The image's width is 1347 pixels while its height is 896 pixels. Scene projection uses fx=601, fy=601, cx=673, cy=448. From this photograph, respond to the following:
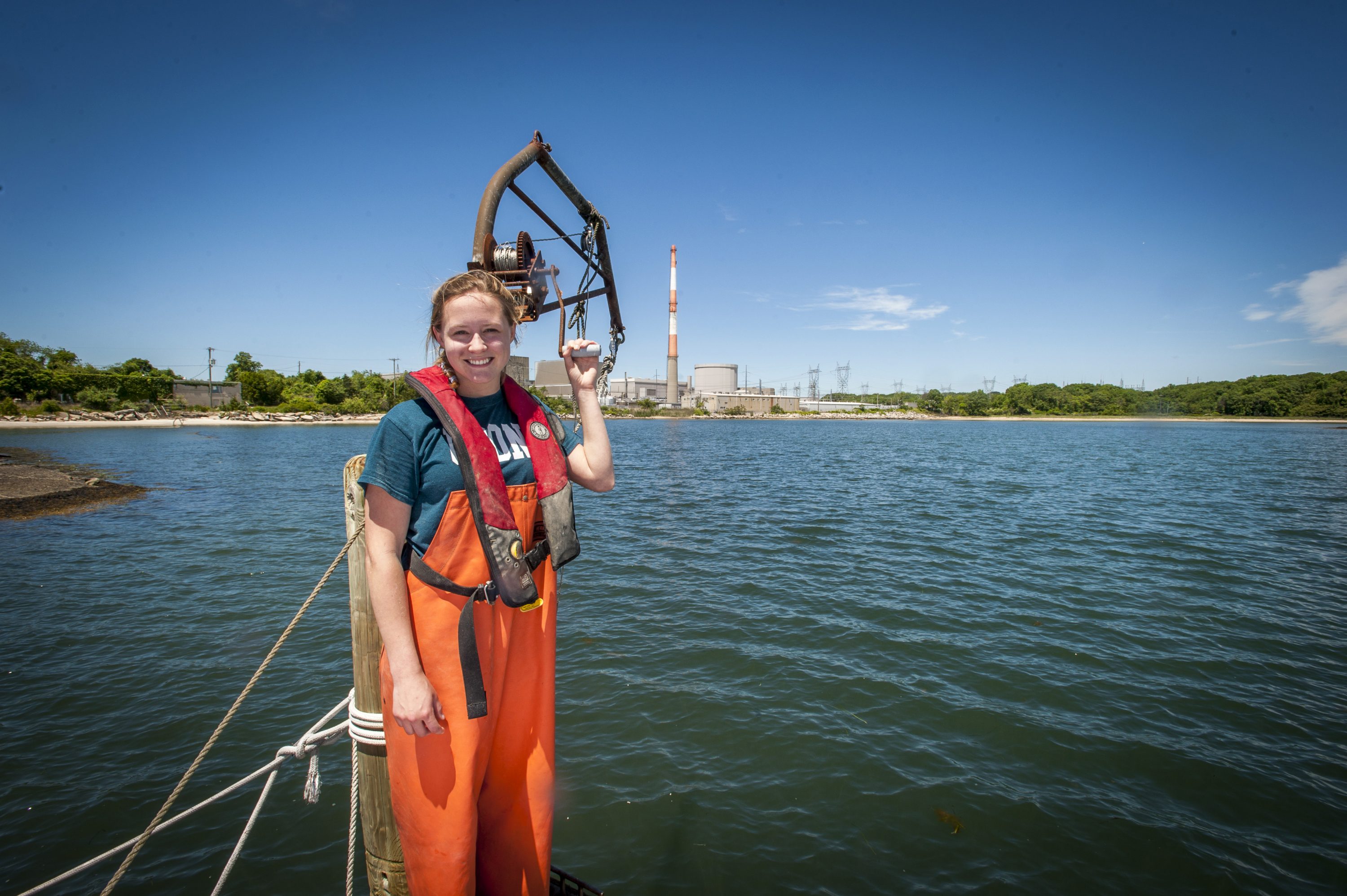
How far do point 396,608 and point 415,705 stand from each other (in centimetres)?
35

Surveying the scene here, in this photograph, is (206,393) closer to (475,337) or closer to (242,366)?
(242,366)

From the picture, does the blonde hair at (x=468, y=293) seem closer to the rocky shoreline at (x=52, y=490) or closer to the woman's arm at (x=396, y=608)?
the woman's arm at (x=396, y=608)

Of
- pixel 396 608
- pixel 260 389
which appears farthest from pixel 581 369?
pixel 260 389

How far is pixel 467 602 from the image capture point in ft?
7.63

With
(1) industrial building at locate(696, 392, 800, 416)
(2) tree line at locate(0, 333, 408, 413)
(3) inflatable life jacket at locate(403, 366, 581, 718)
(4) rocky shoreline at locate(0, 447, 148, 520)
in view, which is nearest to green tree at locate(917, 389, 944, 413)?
(1) industrial building at locate(696, 392, 800, 416)

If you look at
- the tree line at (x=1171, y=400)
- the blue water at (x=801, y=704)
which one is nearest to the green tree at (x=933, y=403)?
the tree line at (x=1171, y=400)

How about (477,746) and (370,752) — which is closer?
(477,746)

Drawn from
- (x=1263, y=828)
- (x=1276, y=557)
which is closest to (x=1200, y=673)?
(x=1263, y=828)

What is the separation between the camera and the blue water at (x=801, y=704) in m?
5.02

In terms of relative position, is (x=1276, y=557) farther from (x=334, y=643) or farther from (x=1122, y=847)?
(x=334, y=643)

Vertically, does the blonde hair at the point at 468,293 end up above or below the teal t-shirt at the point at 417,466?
above

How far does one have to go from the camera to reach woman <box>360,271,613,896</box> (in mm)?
2199

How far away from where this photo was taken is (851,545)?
15.8 meters

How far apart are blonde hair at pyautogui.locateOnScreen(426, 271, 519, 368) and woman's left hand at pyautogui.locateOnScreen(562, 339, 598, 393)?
0.29 metres
